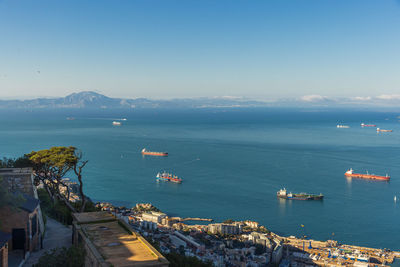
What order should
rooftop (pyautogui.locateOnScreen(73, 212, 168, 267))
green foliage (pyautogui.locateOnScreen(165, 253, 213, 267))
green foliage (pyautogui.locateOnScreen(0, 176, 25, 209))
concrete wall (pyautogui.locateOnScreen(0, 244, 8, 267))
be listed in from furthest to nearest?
1. green foliage (pyautogui.locateOnScreen(165, 253, 213, 267))
2. green foliage (pyautogui.locateOnScreen(0, 176, 25, 209))
3. concrete wall (pyautogui.locateOnScreen(0, 244, 8, 267))
4. rooftop (pyautogui.locateOnScreen(73, 212, 168, 267))

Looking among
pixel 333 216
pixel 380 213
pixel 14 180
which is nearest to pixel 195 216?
pixel 333 216

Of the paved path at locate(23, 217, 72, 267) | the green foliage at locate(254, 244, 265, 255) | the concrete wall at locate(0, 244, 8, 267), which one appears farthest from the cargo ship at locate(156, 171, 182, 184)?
the concrete wall at locate(0, 244, 8, 267)

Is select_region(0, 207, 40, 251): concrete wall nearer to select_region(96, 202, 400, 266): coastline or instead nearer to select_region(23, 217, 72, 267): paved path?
select_region(23, 217, 72, 267): paved path

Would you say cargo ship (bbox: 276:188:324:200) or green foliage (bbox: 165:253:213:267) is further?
cargo ship (bbox: 276:188:324:200)

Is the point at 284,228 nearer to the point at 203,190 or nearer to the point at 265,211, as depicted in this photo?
the point at 265,211

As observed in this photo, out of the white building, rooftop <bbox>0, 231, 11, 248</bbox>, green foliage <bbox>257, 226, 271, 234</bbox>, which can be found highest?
rooftop <bbox>0, 231, 11, 248</bbox>

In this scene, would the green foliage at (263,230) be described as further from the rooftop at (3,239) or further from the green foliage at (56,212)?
the rooftop at (3,239)

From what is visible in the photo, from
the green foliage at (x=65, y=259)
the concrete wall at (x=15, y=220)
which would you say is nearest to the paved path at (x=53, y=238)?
the concrete wall at (x=15, y=220)

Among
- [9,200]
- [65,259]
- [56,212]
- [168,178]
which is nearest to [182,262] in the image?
[65,259]

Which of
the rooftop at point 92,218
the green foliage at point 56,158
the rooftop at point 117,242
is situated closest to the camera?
the rooftop at point 117,242

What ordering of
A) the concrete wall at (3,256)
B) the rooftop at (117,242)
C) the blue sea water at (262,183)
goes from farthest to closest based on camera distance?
1. the blue sea water at (262,183)
2. the concrete wall at (3,256)
3. the rooftop at (117,242)

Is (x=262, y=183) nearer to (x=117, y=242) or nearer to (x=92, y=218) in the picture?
(x=92, y=218)
